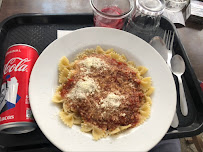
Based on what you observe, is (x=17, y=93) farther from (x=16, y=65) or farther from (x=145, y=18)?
(x=145, y=18)

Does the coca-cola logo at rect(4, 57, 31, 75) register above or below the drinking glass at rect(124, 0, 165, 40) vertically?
below

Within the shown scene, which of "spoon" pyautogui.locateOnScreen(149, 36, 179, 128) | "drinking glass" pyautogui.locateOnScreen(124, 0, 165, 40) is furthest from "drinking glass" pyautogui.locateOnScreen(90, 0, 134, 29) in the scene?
"spoon" pyautogui.locateOnScreen(149, 36, 179, 128)

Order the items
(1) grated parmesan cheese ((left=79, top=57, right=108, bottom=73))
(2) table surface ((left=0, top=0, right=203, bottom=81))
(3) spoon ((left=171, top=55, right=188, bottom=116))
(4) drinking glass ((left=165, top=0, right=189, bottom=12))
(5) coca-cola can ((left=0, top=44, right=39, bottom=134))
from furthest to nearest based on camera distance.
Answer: (4) drinking glass ((left=165, top=0, right=189, bottom=12))
(2) table surface ((left=0, top=0, right=203, bottom=81))
(3) spoon ((left=171, top=55, right=188, bottom=116))
(1) grated parmesan cheese ((left=79, top=57, right=108, bottom=73))
(5) coca-cola can ((left=0, top=44, right=39, bottom=134))

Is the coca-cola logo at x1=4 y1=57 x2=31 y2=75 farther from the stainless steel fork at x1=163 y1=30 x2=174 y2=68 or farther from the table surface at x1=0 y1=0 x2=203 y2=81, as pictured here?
the stainless steel fork at x1=163 y1=30 x2=174 y2=68

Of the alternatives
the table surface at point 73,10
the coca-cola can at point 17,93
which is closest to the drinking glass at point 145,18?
the table surface at point 73,10

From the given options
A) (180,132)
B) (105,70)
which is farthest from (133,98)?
(180,132)

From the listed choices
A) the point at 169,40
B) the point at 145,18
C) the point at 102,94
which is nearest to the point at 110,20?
the point at 145,18

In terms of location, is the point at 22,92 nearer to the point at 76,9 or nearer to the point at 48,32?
the point at 48,32
